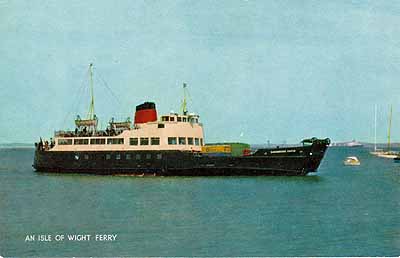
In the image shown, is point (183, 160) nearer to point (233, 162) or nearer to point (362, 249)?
point (233, 162)

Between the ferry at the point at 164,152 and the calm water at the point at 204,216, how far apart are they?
1.01 m

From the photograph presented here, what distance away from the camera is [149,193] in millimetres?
33375

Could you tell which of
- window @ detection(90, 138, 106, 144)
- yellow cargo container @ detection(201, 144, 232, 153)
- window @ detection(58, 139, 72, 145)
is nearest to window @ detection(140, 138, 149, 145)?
window @ detection(90, 138, 106, 144)

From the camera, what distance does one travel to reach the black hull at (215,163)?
39469mm

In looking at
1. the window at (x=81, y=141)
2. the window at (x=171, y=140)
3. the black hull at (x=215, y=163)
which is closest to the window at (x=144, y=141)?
the black hull at (x=215, y=163)

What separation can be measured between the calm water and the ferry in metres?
1.01

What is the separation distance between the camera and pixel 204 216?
26531 millimetres

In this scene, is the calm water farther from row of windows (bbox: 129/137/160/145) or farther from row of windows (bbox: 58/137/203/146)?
row of windows (bbox: 58/137/203/146)

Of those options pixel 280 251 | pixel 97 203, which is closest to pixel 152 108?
pixel 97 203

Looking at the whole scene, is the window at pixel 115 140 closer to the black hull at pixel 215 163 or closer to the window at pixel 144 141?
the black hull at pixel 215 163

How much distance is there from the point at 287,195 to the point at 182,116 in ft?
37.9

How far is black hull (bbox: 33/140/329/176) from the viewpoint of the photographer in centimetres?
3947

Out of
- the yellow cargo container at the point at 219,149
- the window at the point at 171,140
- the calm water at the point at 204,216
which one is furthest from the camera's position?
the window at the point at 171,140

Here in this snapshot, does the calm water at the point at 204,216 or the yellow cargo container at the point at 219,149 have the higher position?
the yellow cargo container at the point at 219,149
